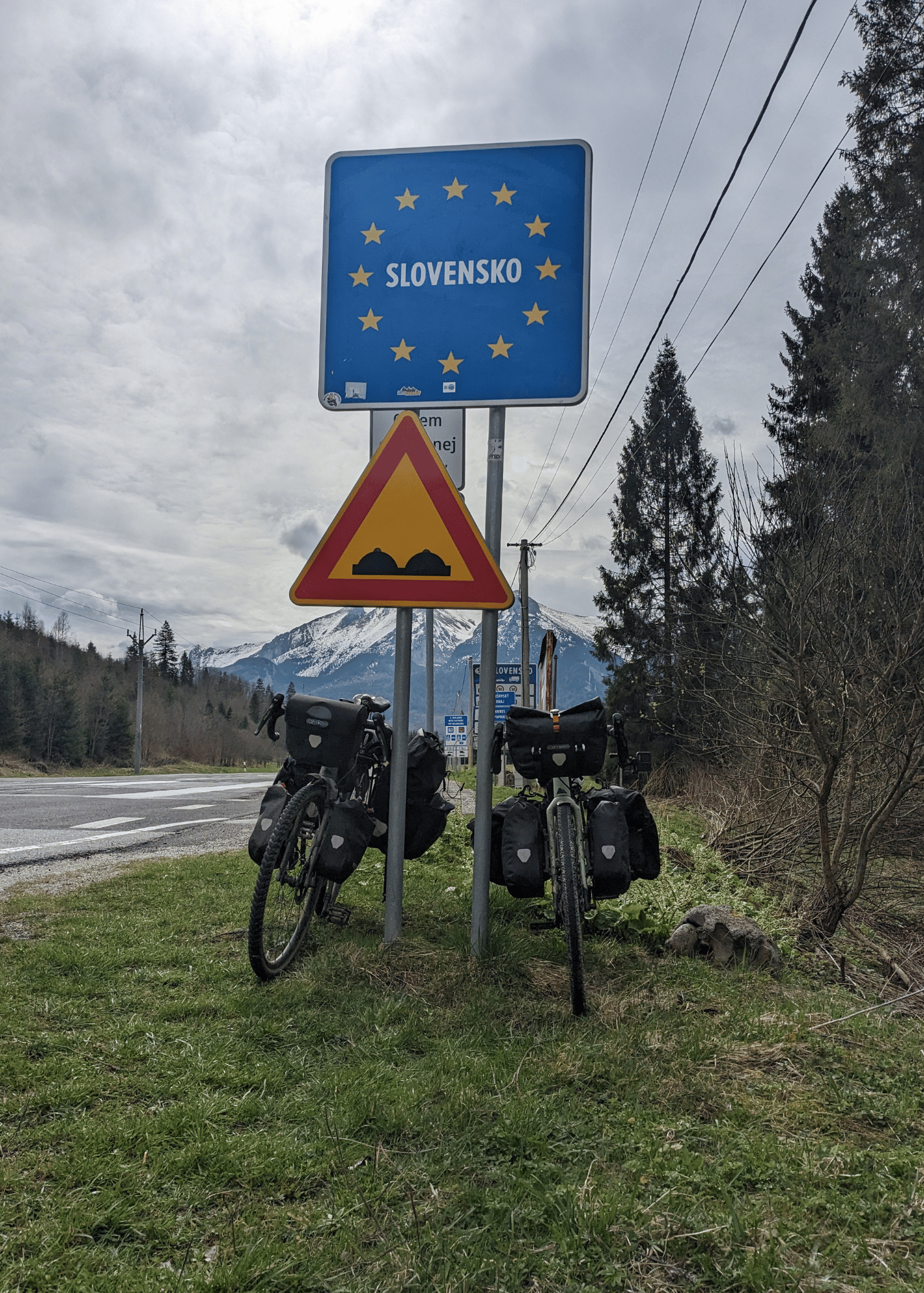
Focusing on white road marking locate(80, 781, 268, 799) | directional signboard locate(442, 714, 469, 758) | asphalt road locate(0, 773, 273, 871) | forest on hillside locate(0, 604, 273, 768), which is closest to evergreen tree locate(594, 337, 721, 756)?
directional signboard locate(442, 714, 469, 758)

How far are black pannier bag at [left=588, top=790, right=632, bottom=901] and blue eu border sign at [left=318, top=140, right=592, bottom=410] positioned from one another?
6.50 ft

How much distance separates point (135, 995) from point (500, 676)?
26588mm

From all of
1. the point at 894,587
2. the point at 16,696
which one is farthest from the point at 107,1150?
the point at 16,696

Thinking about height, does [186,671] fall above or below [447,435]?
above

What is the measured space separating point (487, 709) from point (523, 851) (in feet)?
2.23

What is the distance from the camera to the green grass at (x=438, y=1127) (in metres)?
1.79

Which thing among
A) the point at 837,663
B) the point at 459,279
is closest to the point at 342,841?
the point at 459,279

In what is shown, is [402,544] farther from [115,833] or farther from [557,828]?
[115,833]

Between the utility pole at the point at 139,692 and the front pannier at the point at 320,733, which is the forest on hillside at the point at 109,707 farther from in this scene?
the front pannier at the point at 320,733

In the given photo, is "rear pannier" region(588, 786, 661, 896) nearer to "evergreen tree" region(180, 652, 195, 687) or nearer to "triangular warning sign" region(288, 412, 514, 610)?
"triangular warning sign" region(288, 412, 514, 610)

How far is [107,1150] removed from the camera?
2.14 m

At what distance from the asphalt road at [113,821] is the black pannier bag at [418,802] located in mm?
3457

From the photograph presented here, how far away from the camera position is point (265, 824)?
3955mm

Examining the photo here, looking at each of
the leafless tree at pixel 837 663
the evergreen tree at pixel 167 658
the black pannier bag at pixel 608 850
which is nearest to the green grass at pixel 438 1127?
the black pannier bag at pixel 608 850
